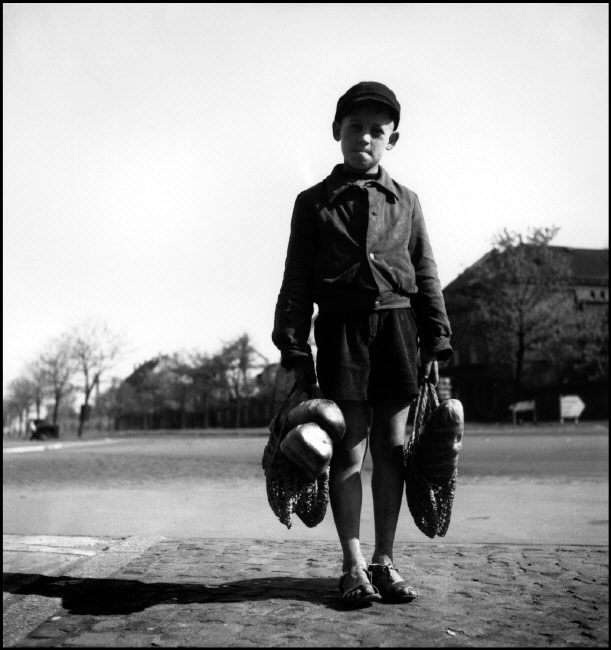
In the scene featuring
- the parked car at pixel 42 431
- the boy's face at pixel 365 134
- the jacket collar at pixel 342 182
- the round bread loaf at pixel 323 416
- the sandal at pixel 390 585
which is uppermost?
the boy's face at pixel 365 134

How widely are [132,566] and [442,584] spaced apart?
4.99 feet

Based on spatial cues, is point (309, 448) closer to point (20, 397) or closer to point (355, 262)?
point (355, 262)

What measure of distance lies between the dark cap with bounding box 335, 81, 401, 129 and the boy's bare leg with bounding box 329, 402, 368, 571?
3.93 feet

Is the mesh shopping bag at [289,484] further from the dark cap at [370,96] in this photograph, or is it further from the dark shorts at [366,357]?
the dark cap at [370,96]

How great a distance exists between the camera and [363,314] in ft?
9.39

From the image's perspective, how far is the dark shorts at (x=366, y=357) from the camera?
2812 millimetres

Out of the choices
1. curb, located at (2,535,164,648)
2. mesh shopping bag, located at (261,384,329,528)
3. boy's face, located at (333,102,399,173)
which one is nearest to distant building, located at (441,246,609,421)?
curb, located at (2,535,164,648)

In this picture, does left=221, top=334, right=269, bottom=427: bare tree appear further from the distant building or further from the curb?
the curb

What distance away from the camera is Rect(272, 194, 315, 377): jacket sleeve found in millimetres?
2857

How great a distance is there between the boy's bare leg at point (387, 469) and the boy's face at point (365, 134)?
995 mm

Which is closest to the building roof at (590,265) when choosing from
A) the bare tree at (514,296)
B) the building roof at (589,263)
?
the building roof at (589,263)

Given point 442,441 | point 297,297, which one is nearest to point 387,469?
point 442,441

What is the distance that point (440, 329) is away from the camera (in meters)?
2.96

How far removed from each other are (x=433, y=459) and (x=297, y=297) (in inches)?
32.3
